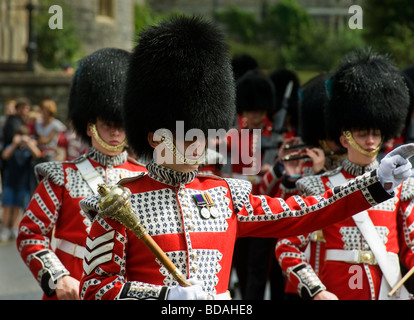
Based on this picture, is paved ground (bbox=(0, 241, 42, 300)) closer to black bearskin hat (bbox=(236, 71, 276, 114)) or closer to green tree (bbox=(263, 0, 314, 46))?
black bearskin hat (bbox=(236, 71, 276, 114))

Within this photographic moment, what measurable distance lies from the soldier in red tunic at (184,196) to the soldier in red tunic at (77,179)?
0.79 meters

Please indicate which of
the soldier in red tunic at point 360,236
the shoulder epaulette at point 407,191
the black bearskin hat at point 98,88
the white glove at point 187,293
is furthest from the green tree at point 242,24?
the white glove at point 187,293

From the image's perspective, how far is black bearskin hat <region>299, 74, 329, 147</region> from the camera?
5.29 m

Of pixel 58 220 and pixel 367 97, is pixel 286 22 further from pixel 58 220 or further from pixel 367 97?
pixel 58 220

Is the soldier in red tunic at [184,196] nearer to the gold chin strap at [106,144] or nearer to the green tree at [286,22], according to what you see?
the gold chin strap at [106,144]

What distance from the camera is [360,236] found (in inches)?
158

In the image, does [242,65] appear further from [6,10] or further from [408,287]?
[6,10]

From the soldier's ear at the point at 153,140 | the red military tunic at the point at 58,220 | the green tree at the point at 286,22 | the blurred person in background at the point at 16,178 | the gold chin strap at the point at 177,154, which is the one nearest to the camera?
the gold chin strap at the point at 177,154

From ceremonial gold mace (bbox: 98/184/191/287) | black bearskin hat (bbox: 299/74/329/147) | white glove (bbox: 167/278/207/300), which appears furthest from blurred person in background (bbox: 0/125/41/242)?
white glove (bbox: 167/278/207/300)

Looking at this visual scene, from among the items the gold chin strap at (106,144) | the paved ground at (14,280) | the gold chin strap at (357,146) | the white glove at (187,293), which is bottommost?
the paved ground at (14,280)

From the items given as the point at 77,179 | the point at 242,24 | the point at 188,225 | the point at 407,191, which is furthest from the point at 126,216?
the point at 242,24

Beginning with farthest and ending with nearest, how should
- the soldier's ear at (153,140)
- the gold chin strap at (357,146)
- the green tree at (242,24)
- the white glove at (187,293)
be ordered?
the green tree at (242,24) → the gold chin strap at (357,146) → the soldier's ear at (153,140) → the white glove at (187,293)

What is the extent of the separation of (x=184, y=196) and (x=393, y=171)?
0.73 meters

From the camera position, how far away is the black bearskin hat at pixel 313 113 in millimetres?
5288
